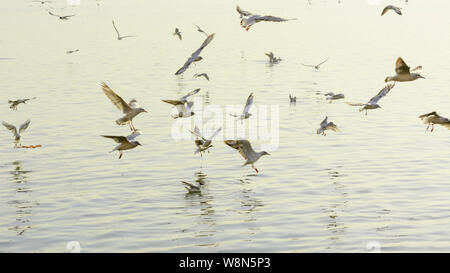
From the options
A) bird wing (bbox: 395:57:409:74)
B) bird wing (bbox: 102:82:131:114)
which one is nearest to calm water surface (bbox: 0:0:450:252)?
bird wing (bbox: 102:82:131:114)

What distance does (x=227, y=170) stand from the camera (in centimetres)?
2956

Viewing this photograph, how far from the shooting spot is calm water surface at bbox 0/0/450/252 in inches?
859

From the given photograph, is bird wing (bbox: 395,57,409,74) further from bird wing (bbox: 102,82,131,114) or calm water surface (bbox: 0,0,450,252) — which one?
bird wing (bbox: 102,82,131,114)

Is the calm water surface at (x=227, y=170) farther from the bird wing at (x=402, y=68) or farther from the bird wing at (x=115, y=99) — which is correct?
the bird wing at (x=402, y=68)

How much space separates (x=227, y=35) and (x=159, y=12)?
55.9 m

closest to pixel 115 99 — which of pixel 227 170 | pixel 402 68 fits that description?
pixel 227 170

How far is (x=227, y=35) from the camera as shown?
11200cm

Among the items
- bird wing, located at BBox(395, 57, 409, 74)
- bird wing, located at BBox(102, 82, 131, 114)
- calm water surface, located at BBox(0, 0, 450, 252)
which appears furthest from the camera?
bird wing, located at BBox(395, 57, 409, 74)

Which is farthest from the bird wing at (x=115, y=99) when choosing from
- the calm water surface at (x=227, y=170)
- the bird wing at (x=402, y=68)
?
the bird wing at (x=402, y=68)

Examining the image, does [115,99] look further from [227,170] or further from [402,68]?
[402,68]

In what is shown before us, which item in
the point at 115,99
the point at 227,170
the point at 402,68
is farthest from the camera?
the point at 227,170

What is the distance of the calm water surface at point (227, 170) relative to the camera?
71.6ft

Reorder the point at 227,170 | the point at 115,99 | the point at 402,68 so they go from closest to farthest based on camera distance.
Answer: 1. the point at 115,99
2. the point at 402,68
3. the point at 227,170

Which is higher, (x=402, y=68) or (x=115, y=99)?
(x=402, y=68)
